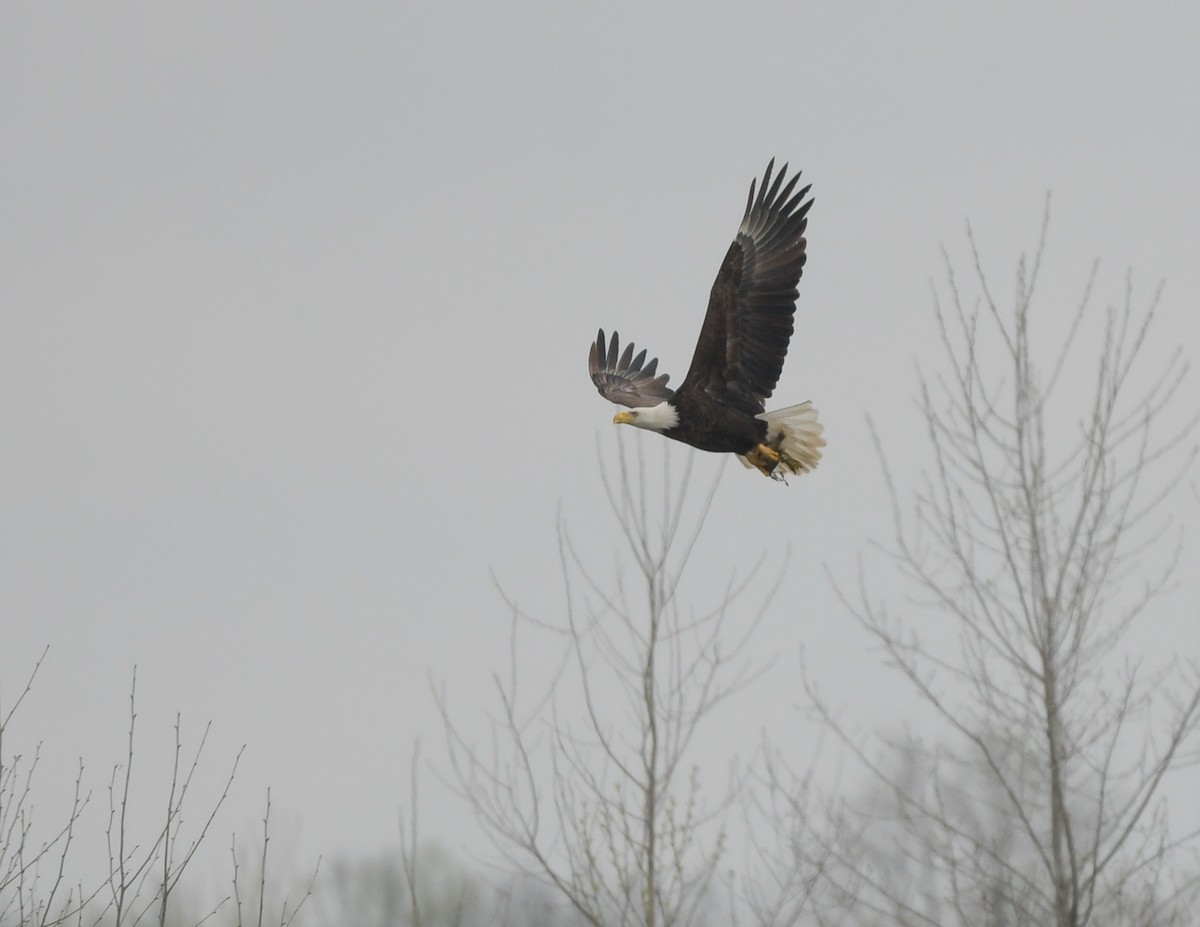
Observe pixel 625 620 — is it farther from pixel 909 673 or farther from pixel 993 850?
pixel 993 850

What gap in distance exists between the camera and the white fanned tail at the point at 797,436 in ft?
33.1

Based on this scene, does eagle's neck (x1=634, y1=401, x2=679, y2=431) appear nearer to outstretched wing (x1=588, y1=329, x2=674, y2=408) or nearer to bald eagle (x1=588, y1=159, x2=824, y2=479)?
bald eagle (x1=588, y1=159, x2=824, y2=479)

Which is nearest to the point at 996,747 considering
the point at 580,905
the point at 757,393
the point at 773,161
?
the point at 580,905

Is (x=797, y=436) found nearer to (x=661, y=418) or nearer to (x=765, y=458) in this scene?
(x=765, y=458)

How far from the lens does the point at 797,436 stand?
10.1 metres

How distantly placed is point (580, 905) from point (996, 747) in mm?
1731

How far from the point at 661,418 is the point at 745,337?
0.61 meters

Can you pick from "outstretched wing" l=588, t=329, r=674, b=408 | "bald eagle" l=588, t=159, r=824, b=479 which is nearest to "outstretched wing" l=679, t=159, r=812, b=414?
"bald eagle" l=588, t=159, r=824, b=479

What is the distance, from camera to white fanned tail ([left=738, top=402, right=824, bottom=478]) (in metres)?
10.1

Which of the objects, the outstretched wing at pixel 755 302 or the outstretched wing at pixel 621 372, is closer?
the outstretched wing at pixel 755 302

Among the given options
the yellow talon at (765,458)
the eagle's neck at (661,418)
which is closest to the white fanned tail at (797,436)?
the yellow talon at (765,458)

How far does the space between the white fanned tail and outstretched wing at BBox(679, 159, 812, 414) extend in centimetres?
32

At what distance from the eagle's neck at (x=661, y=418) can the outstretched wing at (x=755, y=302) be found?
0.15m

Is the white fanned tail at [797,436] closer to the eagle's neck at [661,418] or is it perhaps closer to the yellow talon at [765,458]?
the yellow talon at [765,458]
